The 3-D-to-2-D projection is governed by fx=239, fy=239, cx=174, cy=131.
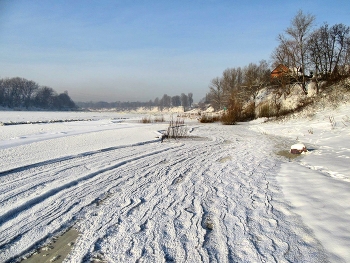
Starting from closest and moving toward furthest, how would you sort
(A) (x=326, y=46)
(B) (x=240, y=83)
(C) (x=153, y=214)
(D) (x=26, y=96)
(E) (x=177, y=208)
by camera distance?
(C) (x=153, y=214) < (E) (x=177, y=208) < (A) (x=326, y=46) < (B) (x=240, y=83) < (D) (x=26, y=96)

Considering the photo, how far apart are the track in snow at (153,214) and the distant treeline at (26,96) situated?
10540 cm

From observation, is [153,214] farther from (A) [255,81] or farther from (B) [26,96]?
(B) [26,96]

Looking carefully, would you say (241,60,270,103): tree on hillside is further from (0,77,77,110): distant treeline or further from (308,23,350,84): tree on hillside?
(0,77,77,110): distant treeline

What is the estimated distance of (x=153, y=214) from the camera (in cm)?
347

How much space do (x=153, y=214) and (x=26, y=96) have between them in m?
123

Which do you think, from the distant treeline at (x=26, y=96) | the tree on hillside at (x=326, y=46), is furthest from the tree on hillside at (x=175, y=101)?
the tree on hillside at (x=326, y=46)

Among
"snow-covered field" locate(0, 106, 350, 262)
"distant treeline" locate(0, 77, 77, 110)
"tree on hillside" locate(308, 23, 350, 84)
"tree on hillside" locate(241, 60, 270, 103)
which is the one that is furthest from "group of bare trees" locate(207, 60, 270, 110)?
"distant treeline" locate(0, 77, 77, 110)

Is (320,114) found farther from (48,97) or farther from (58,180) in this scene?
(48,97)

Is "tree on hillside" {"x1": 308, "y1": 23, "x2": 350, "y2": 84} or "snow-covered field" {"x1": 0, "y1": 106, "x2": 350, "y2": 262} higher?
"tree on hillside" {"x1": 308, "y1": 23, "x2": 350, "y2": 84}

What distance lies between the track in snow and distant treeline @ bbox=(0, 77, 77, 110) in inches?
4149

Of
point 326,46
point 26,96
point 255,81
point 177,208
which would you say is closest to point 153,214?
point 177,208

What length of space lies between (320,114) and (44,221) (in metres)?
18.4

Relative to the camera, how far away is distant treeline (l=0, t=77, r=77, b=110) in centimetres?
9560

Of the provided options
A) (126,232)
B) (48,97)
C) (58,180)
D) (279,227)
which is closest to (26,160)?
(58,180)
